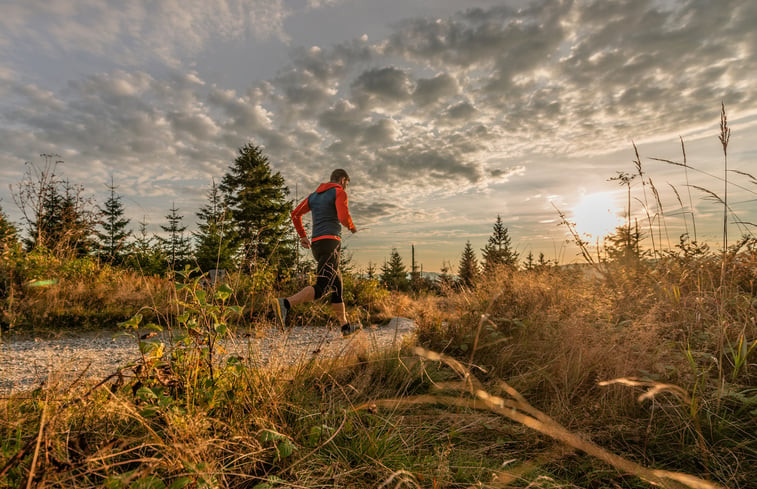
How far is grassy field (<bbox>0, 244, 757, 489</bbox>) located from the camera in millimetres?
1373

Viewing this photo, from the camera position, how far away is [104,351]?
4.29 metres

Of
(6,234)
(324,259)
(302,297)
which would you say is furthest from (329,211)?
(6,234)

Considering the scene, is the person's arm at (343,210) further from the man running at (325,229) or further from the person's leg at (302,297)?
the person's leg at (302,297)

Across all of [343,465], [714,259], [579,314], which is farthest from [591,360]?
[714,259]

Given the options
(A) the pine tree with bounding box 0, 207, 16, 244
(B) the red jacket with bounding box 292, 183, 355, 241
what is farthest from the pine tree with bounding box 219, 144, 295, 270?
(B) the red jacket with bounding box 292, 183, 355, 241

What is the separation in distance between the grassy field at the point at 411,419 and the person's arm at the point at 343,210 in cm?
267

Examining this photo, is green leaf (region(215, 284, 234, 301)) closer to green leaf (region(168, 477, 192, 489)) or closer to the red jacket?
green leaf (region(168, 477, 192, 489))

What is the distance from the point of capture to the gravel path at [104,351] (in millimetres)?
2406

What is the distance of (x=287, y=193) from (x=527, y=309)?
75.6 ft

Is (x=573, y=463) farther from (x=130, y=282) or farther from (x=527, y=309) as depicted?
(x=130, y=282)

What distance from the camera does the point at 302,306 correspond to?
779 cm

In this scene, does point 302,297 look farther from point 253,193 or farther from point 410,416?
point 253,193

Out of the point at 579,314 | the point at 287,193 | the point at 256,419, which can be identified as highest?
the point at 287,193

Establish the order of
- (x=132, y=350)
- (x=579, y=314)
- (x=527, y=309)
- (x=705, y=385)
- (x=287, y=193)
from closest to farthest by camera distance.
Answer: (x=705, y=385)
(x=579, y=314)
(x=527, y=309)
(x=132, y=350)
(x=287, y=193)
